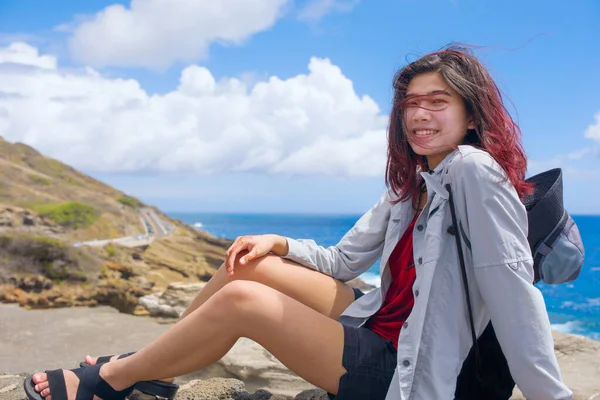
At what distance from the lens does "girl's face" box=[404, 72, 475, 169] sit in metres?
1.72

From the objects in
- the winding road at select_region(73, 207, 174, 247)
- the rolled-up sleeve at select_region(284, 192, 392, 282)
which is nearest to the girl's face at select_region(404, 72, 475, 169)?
the rolled-up sleeve at select_region(284, 192, 392, 282)

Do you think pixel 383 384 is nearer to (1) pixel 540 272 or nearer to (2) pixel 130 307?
(1) pixel 540 272

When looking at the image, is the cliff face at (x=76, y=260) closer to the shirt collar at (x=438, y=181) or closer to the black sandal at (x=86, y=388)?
the black sandal at (x=86, y=388)

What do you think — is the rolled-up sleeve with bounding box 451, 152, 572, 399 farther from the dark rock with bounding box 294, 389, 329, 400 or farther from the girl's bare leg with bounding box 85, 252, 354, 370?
the dark rock with bounding box 294, 389, 329, 400

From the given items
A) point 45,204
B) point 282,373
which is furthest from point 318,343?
Result: point 45,204

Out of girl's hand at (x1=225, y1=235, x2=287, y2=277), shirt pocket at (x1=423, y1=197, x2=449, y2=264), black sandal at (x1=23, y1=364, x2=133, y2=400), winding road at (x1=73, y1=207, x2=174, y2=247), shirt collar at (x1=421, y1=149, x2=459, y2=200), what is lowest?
black sandal at (x1=23, y1=364, x2=133, y2=400)

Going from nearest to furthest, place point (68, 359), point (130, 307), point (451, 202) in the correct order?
1. point (451, 202)
2. point (68, 359)
3. point (130, 307)

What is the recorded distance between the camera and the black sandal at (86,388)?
1902mm

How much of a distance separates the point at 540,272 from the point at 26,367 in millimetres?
5224

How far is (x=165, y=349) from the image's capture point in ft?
6.09

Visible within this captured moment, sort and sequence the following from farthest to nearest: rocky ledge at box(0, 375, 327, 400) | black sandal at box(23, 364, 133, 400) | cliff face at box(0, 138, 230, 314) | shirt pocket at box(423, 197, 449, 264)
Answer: cliff face at box(0, 138, 230, 314) < rocky ledge at box(0, 375, 327, 400) < black sandal at box(23, 364, 133, 400) < shirt pocket at box(423, 197, 449, 264)

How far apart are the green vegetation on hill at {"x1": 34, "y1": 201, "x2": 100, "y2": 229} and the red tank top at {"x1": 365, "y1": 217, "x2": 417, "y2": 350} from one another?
73.4ft

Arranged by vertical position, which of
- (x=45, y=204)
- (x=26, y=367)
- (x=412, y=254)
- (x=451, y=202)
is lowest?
(x=26, y=367)

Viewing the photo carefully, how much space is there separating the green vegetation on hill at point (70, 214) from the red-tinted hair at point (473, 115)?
22.4 m
